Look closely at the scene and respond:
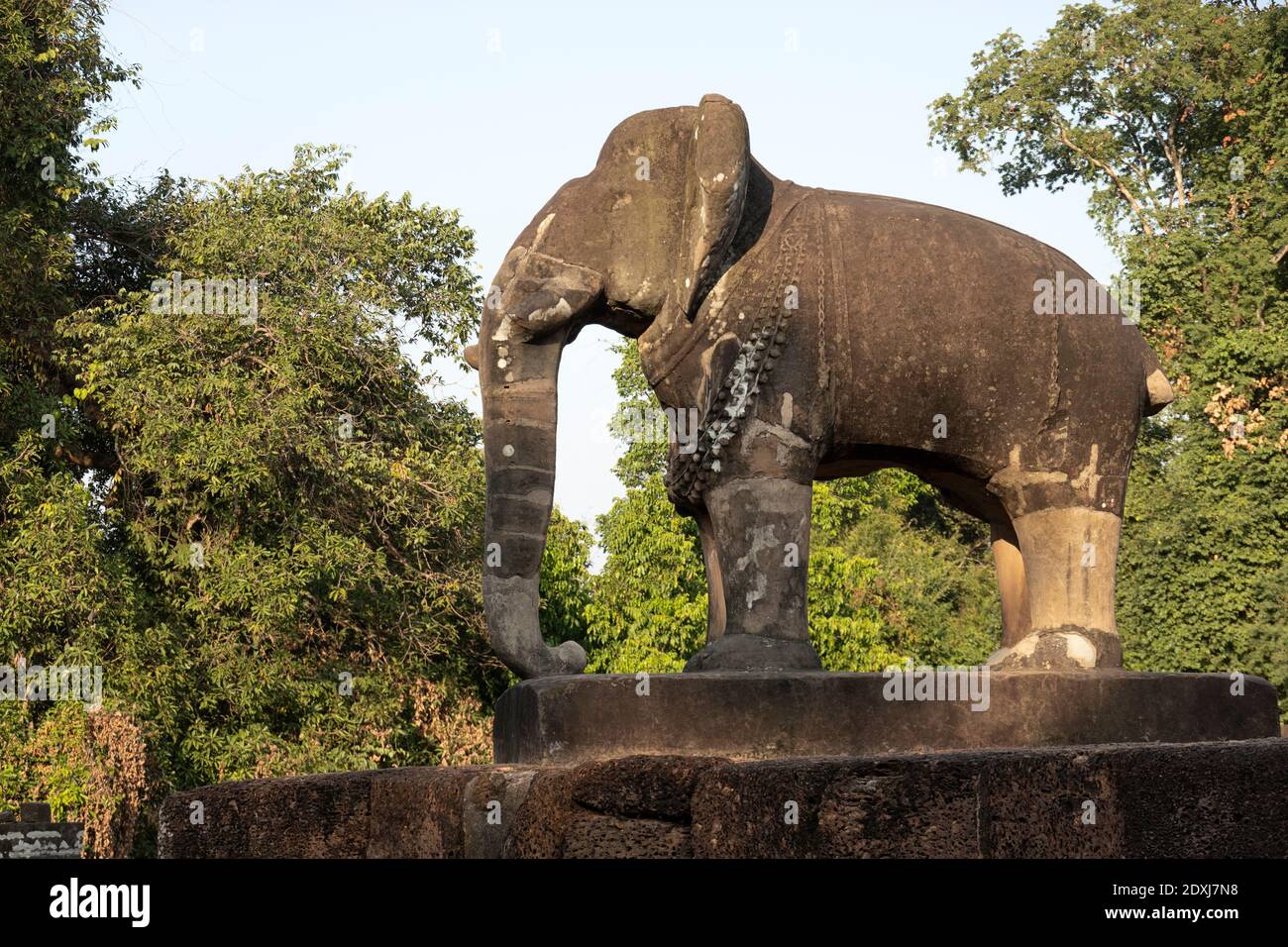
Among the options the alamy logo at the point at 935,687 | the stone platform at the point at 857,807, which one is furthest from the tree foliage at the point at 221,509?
the alamy logo at the point at 935,687

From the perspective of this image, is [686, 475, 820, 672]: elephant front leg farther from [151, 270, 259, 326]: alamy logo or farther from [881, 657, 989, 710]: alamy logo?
[151, 270, 259, 326]: alamy logo

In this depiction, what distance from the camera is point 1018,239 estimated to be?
5.58 meters

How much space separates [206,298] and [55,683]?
4.23 meters

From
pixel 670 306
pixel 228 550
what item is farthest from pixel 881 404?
pixel 228 550

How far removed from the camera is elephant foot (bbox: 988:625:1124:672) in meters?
5.25

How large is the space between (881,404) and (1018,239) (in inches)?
30.3

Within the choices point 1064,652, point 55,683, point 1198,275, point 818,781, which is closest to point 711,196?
point 1064,652

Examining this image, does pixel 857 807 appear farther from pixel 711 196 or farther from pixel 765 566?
pixel 711 196

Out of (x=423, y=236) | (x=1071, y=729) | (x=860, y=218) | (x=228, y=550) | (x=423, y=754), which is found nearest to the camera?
(x=1071, y=729)

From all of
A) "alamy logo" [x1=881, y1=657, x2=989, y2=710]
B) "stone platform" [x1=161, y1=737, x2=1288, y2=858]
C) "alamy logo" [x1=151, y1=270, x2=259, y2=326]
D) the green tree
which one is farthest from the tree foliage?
"alamy logo" [x1=881, y1=657, x2=989, y2=710]

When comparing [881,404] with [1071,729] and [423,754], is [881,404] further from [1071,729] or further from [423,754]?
[423,754]

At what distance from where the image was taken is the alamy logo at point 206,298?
1733cm

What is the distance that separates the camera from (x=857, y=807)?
3777 mm
